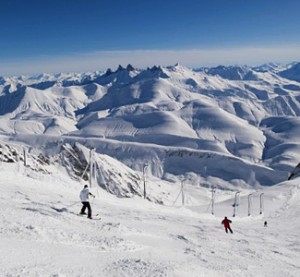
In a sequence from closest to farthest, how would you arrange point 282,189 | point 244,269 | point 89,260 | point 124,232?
1. point 89,260
2. point 244,269
3. point 124,232
4. point 282,189

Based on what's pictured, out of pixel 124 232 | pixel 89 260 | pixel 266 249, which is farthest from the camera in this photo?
pixel 266 249

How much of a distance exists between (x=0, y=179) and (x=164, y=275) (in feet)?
76.6

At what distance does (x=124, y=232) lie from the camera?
19.3 metres

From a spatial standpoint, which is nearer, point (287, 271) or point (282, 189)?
point (287, 271)

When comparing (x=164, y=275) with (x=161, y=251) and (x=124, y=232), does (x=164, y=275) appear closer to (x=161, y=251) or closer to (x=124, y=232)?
(x=161, y=251)

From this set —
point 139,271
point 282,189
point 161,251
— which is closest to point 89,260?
point 139,271

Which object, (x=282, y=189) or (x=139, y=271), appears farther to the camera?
(x=282, y=189)

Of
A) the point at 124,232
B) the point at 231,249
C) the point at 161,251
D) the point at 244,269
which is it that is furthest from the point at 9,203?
the point at 244,269

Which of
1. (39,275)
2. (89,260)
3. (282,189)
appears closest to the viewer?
(39,275)

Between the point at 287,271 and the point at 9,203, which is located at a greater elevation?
the point at 9,203

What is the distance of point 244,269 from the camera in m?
15.6

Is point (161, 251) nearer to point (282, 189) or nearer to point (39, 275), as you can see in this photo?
point (39, 275)

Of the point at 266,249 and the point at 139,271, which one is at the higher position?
the point at 139,271

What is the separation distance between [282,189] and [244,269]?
78.4 metres
